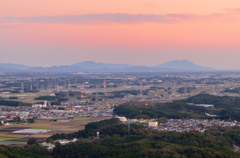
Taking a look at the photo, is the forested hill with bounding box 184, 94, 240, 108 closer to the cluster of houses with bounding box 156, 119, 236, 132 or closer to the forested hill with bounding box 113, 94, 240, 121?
the forested hill with bounding box 113, 94, 240, 121

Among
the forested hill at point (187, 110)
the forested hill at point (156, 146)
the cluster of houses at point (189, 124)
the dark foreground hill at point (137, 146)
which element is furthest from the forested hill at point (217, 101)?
the forested hill at point (156, 146)

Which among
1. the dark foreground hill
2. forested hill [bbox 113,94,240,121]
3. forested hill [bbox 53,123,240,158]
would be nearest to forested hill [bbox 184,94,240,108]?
forested hill [bbox 113,94,240,121]

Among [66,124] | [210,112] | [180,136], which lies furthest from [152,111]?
[180,136]

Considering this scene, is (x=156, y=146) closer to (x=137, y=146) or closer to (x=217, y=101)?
(x=137, y=146)

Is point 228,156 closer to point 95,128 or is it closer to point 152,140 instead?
point 152,140

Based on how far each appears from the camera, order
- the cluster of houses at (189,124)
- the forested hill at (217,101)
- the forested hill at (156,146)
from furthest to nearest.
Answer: the forested hill at (217,101) → the cluster of houses at (189,124) → the forested hill at (156,146)

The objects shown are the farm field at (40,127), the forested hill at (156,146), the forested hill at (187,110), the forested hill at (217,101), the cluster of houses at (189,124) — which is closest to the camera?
the forested hill at (156,146)

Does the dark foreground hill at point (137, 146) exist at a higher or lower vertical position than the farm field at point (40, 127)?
higher

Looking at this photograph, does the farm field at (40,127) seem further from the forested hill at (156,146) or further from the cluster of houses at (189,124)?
the cluster of houses at (189,124)

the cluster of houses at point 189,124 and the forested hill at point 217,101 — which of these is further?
the forested hill at point 217,101
